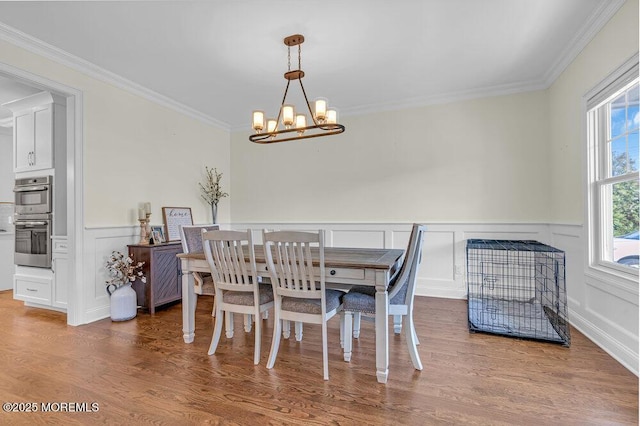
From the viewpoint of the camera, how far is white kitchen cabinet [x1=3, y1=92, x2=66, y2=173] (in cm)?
362

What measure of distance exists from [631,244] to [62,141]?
554 cm

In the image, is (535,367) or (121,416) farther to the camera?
(535,367)

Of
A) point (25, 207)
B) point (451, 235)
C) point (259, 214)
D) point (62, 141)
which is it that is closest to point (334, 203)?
point (259, 214)

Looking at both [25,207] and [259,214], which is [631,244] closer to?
[259,214]

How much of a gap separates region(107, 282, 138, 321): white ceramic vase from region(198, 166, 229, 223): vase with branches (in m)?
1.79

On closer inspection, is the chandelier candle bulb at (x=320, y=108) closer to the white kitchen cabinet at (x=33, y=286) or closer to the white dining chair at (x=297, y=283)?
the white dining chair at (x=297, y=283)

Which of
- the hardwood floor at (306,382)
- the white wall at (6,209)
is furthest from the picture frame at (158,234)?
the white wall at (6,209)

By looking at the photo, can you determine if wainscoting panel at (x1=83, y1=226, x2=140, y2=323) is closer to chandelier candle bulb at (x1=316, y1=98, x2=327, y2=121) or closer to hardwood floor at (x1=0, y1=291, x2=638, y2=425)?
hardwood floor at (x1=0, y1=291, x2=638, y2=425)

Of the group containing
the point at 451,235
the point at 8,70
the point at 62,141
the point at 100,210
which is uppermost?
the point at 8,70

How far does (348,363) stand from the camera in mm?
2295

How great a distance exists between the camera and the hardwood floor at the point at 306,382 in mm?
1710

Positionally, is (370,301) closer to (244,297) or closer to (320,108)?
(244,297)

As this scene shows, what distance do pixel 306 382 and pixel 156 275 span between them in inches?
91.0

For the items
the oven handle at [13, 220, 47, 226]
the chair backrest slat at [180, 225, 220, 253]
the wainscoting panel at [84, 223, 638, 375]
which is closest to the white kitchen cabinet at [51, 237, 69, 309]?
the oven handle at [13, 220, 47, 226]
